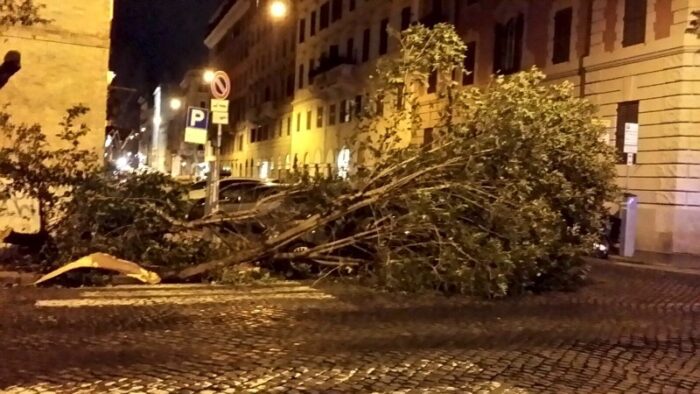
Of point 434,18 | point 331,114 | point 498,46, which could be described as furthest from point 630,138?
point 331,114

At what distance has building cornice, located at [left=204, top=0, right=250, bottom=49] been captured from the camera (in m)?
70.3

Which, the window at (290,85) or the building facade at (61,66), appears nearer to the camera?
the building facade at (61,66)

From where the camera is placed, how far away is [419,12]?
123ft

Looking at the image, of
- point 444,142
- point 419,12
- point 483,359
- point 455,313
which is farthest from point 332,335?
point 419,12

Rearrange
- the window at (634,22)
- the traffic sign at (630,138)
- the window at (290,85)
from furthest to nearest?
the window at (290,85)
the window at (634,22)
the traffic sign at (630,138)

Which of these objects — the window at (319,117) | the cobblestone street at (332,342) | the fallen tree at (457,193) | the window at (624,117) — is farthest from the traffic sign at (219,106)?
the window at (319,117)

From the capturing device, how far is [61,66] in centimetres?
1838

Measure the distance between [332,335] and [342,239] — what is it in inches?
179

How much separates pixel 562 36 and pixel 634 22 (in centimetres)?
361

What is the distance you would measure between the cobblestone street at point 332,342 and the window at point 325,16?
39.0 meters

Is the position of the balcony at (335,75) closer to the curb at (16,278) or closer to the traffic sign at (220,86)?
the traffic sign at (220,86)

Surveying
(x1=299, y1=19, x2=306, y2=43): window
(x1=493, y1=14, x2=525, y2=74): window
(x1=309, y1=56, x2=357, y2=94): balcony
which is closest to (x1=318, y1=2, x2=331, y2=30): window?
(x1=309, y1=56, x2=357, y2=94): balcony

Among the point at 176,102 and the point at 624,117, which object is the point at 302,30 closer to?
the point at 176,102

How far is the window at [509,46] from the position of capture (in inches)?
1179
